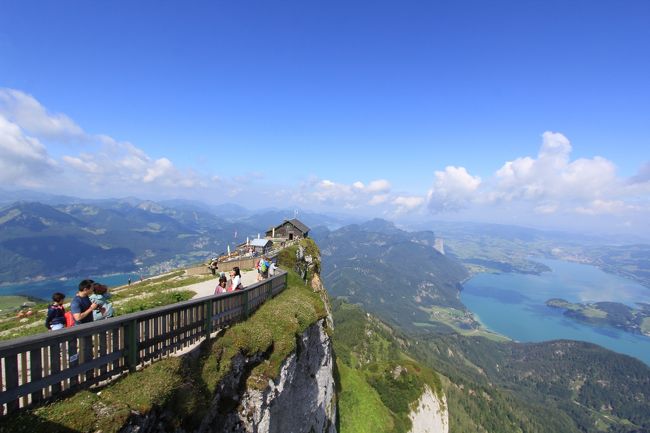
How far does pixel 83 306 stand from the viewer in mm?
10148

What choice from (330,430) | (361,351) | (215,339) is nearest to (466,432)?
(361,351)

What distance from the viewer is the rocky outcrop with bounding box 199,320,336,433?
38.0ft

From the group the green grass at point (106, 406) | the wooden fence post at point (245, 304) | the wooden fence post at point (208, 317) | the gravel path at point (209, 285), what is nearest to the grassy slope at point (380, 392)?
the gravel path at point (209, 285)

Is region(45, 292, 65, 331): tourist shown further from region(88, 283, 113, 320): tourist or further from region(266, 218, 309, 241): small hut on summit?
region(266, 218, 309, 241): small hut on summit

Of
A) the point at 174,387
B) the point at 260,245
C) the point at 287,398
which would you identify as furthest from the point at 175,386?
the point at 260,245

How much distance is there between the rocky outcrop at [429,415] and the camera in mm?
58397

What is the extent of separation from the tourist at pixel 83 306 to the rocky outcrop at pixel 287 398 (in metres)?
4.55

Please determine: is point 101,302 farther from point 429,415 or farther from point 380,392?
point 429,415

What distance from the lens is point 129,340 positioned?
8.64m

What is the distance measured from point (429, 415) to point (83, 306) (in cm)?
6920

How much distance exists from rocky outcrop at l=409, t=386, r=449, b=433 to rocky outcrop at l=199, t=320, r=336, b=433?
36.1 m

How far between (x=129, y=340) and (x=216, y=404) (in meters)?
3.95

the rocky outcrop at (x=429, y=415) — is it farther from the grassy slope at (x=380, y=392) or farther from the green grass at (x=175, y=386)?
the green grass at (x=175, y=386)

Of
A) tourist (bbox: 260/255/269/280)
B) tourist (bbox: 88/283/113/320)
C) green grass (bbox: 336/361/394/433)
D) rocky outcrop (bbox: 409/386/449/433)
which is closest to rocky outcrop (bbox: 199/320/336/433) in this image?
tourist (bbox: 88/283/113/320)
